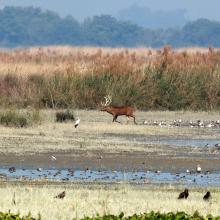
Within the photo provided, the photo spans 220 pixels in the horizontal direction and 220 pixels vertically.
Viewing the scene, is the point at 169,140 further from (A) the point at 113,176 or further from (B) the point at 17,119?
(A) the point at 113,176

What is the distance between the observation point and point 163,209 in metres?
13.4

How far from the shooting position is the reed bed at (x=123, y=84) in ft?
118

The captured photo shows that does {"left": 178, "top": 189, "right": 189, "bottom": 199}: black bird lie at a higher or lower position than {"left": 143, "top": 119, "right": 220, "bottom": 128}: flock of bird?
higher

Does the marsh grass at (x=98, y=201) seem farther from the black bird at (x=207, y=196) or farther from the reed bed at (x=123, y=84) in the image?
the reed bed at (x=123, y=84)

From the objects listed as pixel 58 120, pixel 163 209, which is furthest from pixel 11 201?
pixel 58 120

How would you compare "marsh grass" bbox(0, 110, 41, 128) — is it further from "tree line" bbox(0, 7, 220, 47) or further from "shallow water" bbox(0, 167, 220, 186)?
"tree line" bbox(0, 7, 220, 47)

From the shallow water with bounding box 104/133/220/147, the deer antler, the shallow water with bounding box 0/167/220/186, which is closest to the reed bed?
the deer antler

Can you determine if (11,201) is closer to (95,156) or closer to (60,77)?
(95,156)

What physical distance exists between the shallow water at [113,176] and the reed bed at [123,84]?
15.4 meters

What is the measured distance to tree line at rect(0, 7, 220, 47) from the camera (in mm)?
129375

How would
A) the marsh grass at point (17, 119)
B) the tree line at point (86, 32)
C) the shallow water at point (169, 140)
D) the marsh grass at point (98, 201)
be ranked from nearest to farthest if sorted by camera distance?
the marsh grass at point (98, 201), the shallow water at point (169, 140), the marsh grass at point (17, 119), the tree line at point (86, 32)

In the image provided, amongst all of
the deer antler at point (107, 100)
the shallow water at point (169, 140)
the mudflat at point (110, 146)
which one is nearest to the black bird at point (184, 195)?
the mudflat at point (110, 146)

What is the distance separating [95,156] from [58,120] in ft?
28.0

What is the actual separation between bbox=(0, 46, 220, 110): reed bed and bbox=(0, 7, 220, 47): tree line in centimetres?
8672
